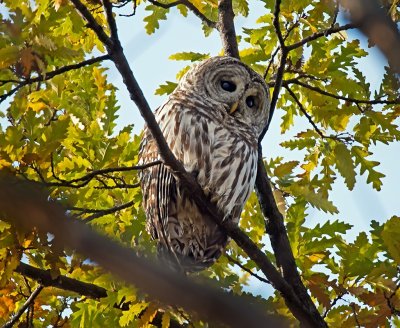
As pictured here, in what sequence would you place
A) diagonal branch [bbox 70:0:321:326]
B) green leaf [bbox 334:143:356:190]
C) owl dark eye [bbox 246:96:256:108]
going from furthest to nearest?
owl dark eye [bbox 246:96:256:108] < green leaf [bbox 334:143:356:190] < diagonal branch [bbox 70:0:321:326]

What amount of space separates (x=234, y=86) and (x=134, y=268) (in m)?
3.86

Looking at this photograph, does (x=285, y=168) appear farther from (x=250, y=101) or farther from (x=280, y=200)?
(x=250, y=101)

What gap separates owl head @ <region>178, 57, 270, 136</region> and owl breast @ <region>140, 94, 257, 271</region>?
0.35 m

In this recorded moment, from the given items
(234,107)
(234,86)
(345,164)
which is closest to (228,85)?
(234,86)

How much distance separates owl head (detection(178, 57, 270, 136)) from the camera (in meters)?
4.27

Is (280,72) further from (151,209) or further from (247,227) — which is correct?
(247,227)

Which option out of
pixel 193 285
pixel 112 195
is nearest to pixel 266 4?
pixel 112 195

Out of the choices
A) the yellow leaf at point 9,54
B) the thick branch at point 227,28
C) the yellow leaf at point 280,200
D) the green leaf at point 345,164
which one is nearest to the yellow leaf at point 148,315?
the yellow leaf at point 9,54

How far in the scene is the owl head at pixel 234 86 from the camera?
14.0 feet

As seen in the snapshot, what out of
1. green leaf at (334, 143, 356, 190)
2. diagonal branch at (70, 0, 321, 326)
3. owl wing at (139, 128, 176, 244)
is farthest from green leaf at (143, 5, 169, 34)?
diagonal branch at (70, 0, 321, 326)

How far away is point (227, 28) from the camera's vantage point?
176 inches

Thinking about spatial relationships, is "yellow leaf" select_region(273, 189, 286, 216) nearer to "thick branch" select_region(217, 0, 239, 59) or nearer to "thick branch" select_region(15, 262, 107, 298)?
"thick branch" select_region(217, 0, 239, 59)

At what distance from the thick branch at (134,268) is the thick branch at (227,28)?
157 inches

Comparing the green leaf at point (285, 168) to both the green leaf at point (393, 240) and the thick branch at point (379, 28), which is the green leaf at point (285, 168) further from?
the thick branch at point (379, 28)
